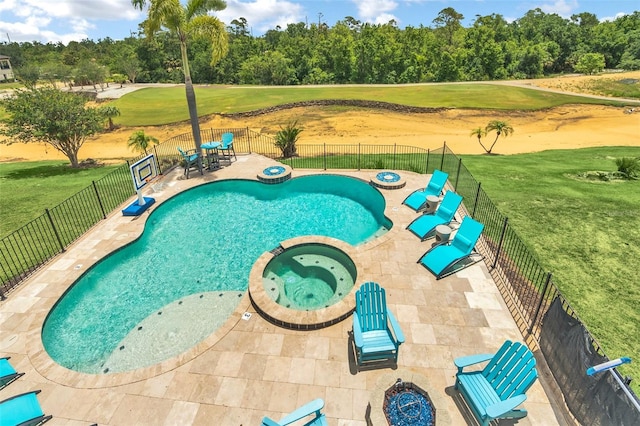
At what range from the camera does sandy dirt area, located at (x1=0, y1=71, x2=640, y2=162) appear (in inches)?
1151

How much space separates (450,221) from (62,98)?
24842mm

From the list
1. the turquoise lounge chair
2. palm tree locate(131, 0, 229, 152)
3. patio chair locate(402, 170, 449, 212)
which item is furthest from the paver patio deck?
palm tree locate(131, 0, 229, 152)

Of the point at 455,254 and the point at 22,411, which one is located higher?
the point at 455,254

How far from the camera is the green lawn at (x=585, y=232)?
816 centimetres

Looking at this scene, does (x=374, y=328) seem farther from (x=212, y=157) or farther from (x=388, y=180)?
(x=212, y=157)

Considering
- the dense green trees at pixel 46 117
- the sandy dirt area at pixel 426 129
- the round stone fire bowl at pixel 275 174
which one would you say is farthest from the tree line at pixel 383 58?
the round stone fire bowl at pixel 275 174

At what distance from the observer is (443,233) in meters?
10.9

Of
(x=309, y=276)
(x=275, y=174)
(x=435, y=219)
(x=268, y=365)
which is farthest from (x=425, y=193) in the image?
(x=268, y=365)

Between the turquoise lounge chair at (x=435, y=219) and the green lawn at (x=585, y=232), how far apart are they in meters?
2.61

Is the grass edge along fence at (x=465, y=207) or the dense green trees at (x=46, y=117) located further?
the dense green trees at (x=46, y=117)

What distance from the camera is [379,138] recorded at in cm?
3130

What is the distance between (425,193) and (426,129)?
76.7ft

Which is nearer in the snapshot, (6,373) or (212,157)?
(6,373)

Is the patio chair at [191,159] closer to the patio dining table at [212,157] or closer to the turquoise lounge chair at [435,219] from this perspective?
the patio dining table at [212,157]
